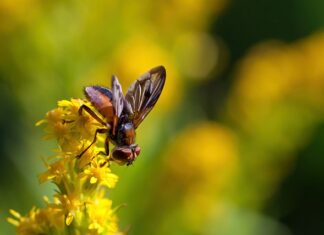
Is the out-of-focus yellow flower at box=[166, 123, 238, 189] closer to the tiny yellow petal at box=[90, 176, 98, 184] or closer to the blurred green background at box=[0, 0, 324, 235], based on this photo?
the blurred green background at box=[0, 0, 324, 235]

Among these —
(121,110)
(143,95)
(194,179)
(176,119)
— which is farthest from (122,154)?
(176,119)

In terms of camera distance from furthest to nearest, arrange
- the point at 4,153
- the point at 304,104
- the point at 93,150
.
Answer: the point at 4,153
the point at 304,104
the point at 93,150

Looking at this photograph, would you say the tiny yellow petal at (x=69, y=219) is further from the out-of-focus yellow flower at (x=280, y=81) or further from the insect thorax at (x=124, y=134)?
the out-of-focus yellow flower at (x=280, y=81)

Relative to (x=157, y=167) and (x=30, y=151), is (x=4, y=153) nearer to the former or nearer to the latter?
(x=30, y=151)

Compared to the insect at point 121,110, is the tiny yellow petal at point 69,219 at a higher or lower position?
lower

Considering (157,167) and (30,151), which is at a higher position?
(30,151)

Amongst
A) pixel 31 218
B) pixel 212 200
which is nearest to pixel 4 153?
pixel 212 200

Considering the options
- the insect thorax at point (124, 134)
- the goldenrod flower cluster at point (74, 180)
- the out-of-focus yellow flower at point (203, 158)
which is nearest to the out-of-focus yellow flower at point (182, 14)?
the out-of-focus yellow flower at point (203, 158)

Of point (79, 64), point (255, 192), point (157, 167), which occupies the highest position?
point (79, 64)
